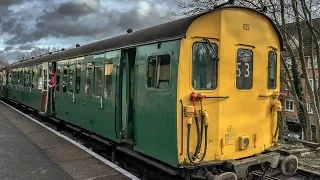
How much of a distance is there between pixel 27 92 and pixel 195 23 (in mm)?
16153

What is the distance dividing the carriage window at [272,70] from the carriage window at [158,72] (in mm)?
2316

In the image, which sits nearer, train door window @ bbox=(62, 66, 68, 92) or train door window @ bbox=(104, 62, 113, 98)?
train door window @ bbox=(104, 62, 113, 98)

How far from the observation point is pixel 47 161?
781cm

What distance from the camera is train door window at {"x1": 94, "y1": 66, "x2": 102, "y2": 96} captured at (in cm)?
911

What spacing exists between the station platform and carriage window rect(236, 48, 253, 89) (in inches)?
105

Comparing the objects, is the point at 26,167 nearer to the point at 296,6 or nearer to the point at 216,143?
the point at 216,143

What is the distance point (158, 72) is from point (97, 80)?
3374mm

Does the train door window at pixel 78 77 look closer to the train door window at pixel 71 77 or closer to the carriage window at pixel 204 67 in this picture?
the train door window at pixel 71 77

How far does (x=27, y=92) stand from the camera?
19.8m

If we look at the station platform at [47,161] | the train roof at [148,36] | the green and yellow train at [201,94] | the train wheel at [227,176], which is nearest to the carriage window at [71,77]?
the train roof at [148,36]

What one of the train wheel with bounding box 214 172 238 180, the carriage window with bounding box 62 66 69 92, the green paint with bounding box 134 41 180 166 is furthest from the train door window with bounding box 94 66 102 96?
the train wheel with bounding box 214 172 238 180

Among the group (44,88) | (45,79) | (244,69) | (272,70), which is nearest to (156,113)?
(244,69)

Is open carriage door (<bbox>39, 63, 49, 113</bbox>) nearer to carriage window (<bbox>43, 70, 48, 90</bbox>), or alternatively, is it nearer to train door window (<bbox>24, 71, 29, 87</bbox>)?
carriage window (<bbox>43, 70, 48, 90</bbox>)

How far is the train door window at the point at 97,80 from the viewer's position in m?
9.11
